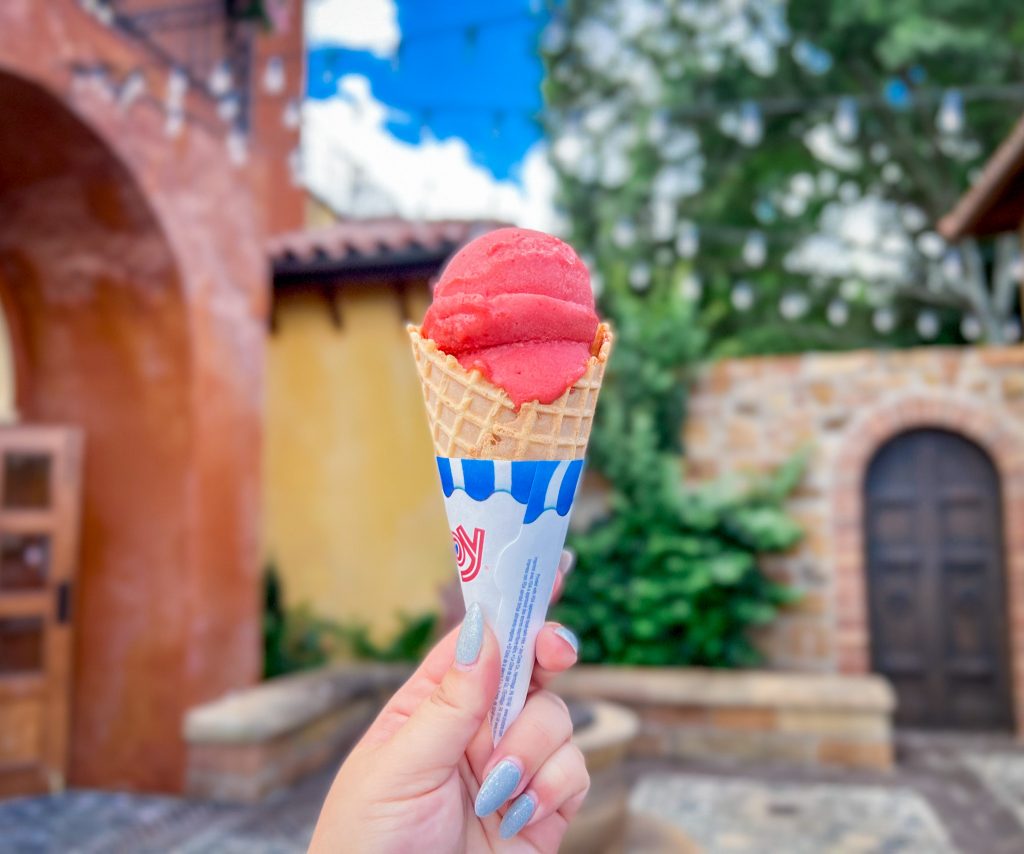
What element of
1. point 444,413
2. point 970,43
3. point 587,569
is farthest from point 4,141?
point 970,43

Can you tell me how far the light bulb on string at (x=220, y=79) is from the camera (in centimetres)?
504

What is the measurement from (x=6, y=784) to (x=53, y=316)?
2.84m

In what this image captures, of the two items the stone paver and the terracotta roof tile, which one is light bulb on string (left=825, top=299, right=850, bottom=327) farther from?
the stone paver

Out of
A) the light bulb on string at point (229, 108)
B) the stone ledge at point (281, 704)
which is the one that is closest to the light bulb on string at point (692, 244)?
the light bulb on string at point (229, 108)

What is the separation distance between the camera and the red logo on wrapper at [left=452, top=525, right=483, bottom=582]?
127cm

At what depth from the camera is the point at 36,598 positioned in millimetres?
4926

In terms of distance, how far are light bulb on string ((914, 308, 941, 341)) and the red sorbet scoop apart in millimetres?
11864

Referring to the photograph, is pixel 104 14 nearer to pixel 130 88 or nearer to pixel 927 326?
pixel 130 88

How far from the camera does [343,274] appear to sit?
7492 mm

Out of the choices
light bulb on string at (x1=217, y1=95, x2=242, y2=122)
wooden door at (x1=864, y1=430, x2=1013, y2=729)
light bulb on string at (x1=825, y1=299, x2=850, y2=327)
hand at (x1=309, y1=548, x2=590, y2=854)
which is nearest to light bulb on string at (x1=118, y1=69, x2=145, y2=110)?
light bulb on string at (x1=217, y1=95, x2=242, y2=122)

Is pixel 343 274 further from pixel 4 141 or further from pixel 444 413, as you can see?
pixel 444 413

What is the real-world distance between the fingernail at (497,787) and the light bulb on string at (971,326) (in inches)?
476

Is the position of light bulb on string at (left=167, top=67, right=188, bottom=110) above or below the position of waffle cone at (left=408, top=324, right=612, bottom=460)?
above

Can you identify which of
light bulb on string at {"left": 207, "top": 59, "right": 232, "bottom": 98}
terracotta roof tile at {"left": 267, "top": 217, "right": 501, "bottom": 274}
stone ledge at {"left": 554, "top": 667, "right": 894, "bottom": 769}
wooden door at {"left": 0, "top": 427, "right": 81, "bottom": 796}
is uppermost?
light bulb on string at {"left": 207, "top": 59, "right": 232, "bottom": 98}
